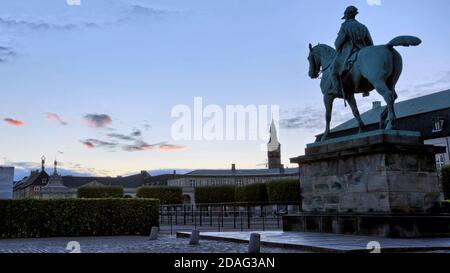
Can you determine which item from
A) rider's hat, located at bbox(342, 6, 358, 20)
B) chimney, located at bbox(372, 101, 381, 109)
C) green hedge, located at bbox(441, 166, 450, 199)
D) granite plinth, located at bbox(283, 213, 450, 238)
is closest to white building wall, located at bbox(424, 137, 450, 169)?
chimney, located at bbox(372, 101, 381, 109)

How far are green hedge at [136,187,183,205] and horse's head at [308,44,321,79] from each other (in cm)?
4924

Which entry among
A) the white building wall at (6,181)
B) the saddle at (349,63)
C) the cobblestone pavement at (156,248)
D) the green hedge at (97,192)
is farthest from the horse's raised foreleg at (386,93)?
the green hedge at (97,192)

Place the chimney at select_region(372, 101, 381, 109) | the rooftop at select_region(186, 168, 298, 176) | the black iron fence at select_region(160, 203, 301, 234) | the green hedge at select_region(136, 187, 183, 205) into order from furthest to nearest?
the rooftop at select_region(186, 168, 298, 176)
the green hedge at select_region(136, 187, 183, 205)
the chimney at select_region(372, 101, 381, 109)
the black iron fence at select_region(160, 203, 301, 234)

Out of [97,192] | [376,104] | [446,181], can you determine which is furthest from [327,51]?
[376,104]

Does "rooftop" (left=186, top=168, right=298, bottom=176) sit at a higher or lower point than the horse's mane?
higher

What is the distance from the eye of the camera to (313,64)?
12.8 meters

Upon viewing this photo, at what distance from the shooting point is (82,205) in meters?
19.2

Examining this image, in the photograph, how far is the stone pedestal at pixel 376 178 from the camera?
976 centimetres

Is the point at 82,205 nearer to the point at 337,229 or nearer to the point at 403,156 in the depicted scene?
the point at 337,229

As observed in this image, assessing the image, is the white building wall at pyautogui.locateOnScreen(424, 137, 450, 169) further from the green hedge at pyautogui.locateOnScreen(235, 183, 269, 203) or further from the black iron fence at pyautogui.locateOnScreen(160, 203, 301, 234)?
the black iron fence at pyautogui.locateOnScreen(160, 203, 301, 234)

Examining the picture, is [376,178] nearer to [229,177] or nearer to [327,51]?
[327,51]

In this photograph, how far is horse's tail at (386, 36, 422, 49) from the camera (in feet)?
32.8

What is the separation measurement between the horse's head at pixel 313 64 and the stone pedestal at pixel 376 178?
2.18 metres
